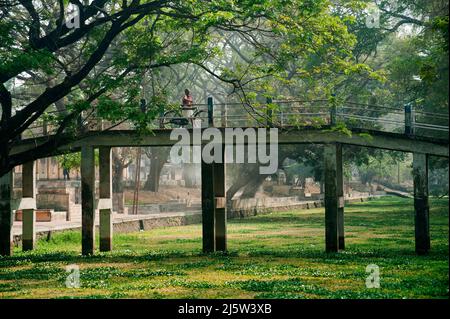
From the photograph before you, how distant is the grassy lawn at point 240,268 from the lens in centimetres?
1706

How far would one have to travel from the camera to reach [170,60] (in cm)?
2447

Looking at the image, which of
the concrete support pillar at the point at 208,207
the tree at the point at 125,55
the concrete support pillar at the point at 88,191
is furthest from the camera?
the concrete support pillar at the point at 88,191

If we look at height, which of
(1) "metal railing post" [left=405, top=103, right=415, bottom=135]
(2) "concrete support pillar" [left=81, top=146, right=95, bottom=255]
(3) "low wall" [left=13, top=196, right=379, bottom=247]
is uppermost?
(1) "metal railing post" [left=405, top=103, right=415, bottom=135]

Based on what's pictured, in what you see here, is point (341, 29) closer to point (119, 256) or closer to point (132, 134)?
point (132, 134)

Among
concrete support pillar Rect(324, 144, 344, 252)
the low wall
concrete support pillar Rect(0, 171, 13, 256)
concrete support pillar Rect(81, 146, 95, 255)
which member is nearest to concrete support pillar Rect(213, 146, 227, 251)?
concrete support pillar Rect(324, 144, 344, 252)

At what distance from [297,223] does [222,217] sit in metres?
19.5

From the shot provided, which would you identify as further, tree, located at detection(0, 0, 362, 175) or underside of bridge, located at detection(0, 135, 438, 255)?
underside of bridge, located at detection(0, 135, 438, 255)

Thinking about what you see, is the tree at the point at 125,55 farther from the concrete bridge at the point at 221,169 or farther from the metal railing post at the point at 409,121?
the metal railing post at the point at 409,121

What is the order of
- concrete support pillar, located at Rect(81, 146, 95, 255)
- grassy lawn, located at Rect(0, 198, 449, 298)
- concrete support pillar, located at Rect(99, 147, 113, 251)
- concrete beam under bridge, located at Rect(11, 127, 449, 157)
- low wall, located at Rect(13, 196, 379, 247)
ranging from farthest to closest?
low wall, located at Rect(13, 196, 379, 247), concrete support pillar, located at Rect(99, 147, 113, 251), concrete support pillar, located at Rect(81, 146, 95, 255), concrete beam under bridge, located at Rect(11, 127, 449, 157), grassy lawn, located at Rect(0, 198, 449, 298)

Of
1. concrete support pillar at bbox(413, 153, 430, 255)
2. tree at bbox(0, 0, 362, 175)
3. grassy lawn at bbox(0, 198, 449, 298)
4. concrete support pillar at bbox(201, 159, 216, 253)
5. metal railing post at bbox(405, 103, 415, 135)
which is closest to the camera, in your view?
grassy lawn at bbox(0, 198, 449, 298)

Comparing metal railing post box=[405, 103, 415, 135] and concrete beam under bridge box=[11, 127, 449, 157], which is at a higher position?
metal railing post box=[405, 103, 415, 135]

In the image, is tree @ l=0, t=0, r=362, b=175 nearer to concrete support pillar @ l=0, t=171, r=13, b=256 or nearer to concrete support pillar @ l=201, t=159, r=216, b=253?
concrete support pillar @ l=201, t=159, r=216, b=253

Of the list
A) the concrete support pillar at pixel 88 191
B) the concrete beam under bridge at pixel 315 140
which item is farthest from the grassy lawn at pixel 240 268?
the concrete beam under bridge at pixel 315 140

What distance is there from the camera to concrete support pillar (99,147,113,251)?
3044cm
